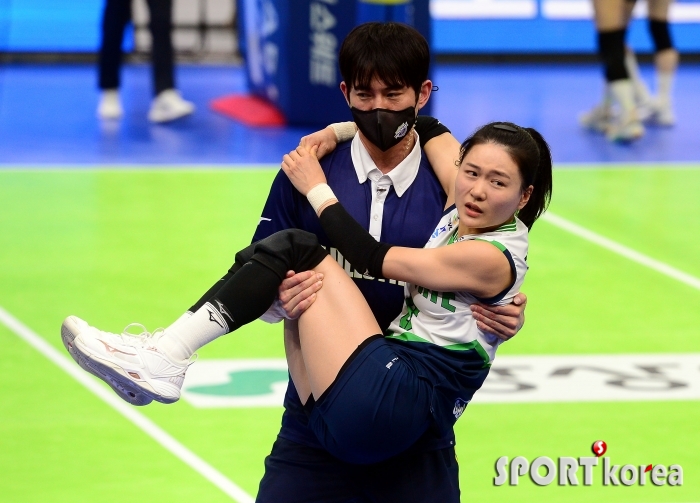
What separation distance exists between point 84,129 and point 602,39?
15.3 ft

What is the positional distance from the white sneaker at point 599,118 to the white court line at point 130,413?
22.3 feet

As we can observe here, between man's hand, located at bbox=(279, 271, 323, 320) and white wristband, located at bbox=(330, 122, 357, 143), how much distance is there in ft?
1.87

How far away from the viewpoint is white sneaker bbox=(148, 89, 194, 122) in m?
11.0

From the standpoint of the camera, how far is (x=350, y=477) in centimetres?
331

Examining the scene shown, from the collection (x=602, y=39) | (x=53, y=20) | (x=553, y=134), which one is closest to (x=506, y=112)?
(x=553, y=134)

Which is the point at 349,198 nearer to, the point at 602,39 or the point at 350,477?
the point at 350,477

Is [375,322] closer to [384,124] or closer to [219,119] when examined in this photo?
[384,124]

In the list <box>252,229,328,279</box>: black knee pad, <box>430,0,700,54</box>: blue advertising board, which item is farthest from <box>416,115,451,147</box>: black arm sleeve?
<box>430,0,700,54</box>: blue advertising board

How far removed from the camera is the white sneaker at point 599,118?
11.3m

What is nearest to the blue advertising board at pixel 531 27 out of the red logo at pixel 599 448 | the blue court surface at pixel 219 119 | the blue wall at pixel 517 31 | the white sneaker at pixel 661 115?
the blue wall at pixel 517 31

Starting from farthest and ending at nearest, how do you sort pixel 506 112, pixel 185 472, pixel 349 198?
pixel 506 112 → pixel 185 472 → pixel 349 198

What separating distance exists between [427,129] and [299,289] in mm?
763

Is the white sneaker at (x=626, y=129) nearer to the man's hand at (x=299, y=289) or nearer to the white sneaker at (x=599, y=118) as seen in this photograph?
the white sneaker at (x=599, y=118)

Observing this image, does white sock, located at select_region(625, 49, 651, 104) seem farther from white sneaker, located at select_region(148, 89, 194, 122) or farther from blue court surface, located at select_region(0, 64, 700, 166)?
white sneaker, located at select_region(148, 89, 194, 122)
